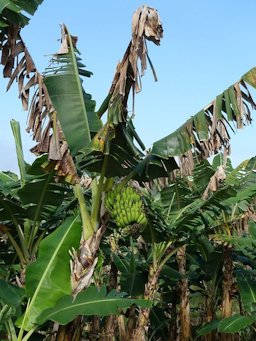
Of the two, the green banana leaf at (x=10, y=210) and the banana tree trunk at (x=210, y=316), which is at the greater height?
the green banana leaf at (x=10, y=210)

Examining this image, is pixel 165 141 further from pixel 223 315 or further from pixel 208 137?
pixel 223 315

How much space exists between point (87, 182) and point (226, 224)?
195 centimetres

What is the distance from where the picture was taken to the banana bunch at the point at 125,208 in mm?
4094

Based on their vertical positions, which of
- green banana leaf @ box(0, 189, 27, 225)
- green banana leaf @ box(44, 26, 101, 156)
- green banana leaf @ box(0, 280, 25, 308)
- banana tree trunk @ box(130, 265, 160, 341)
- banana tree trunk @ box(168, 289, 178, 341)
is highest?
green banana leaf @ box(44, 26, 101, 156)

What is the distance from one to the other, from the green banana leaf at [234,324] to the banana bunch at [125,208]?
181 centimetres

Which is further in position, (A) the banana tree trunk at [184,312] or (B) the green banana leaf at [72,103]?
(A) the banana tree trunk at [184,312]

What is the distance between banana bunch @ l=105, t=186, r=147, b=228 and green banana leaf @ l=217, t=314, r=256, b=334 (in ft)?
5.94

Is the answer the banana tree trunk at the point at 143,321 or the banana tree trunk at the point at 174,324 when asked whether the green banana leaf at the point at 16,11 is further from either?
the banana tree trunk at the point at 174,324

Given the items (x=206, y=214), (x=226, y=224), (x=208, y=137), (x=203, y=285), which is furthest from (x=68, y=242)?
(x=203, y=285)

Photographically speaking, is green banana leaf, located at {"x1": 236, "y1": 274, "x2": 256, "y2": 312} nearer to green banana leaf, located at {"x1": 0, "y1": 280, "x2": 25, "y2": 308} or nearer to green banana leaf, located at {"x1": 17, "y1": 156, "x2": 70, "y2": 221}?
green banana leaf, located at {"x1": 17, "y1": 156, "x2": 70, "y2": 221}

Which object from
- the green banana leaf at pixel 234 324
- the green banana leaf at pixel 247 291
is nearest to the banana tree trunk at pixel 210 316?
the green banana leaf at pixel 247 291

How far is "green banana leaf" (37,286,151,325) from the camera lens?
153 inches

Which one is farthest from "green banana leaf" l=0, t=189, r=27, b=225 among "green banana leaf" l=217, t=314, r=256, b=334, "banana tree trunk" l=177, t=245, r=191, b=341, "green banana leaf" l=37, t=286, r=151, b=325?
"banana tree trunk" l=177, t=245, r=191, b=341

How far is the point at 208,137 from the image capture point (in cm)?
438
